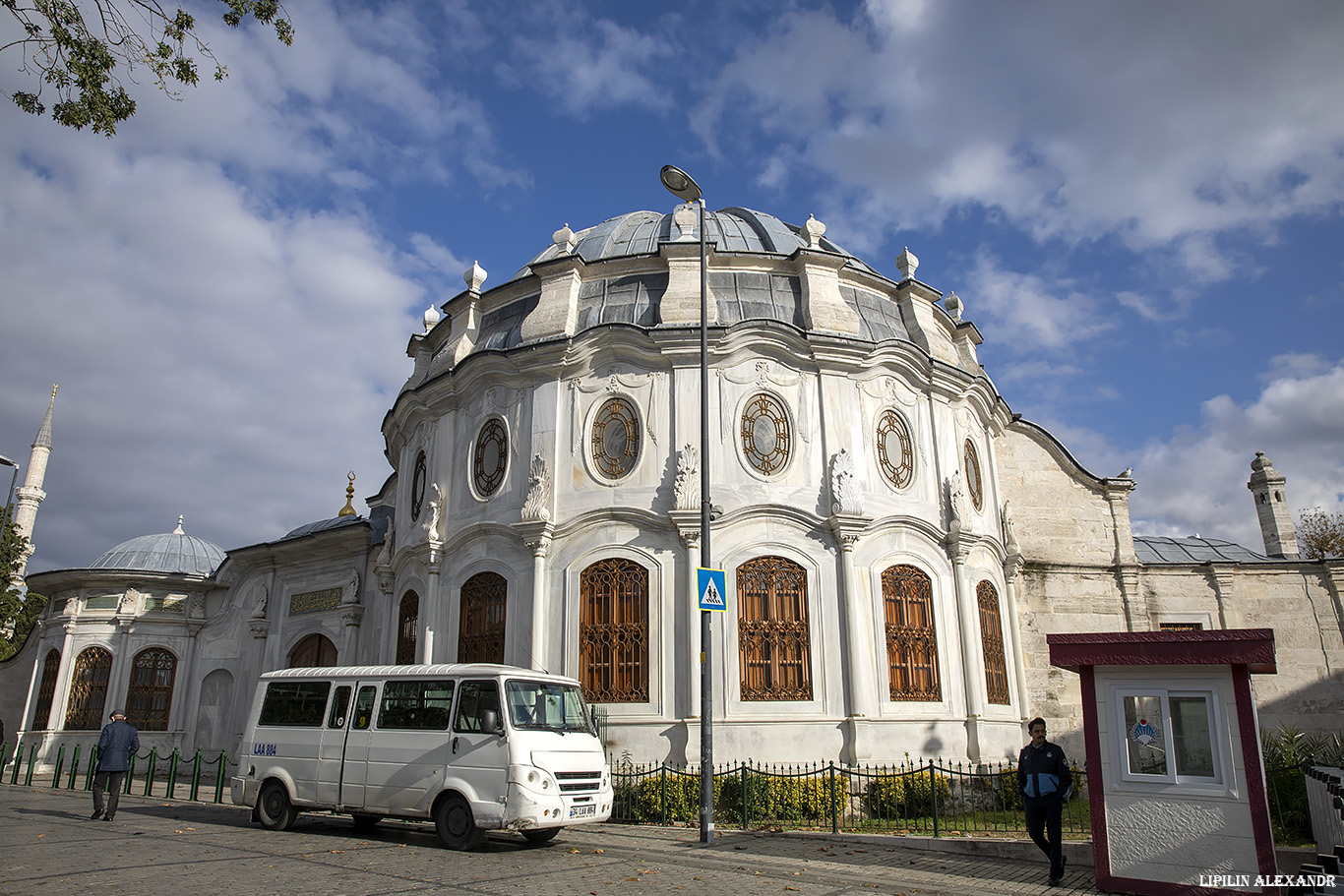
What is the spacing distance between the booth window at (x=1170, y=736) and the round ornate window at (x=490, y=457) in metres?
13.4

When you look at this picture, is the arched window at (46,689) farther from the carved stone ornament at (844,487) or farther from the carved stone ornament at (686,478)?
the carved stone ornament at (844,487)

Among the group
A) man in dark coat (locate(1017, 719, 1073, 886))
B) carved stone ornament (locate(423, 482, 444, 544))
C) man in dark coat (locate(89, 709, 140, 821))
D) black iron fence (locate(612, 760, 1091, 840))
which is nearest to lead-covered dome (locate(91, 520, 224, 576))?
carved stone ornament (locate(423, 482, 444, 544))

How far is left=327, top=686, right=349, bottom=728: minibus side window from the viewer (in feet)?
44.1

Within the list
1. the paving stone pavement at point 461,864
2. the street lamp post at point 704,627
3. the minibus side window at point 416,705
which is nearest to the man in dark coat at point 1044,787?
the paving stone pavement at point 461,864

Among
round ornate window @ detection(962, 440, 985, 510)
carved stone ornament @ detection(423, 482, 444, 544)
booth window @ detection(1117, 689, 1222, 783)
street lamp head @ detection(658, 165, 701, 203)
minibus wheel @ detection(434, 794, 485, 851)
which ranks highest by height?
street lamp head @ detection(658, 165, 701, 203)

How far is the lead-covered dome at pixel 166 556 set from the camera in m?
30.9

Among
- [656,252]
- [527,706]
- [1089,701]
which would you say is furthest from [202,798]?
[1089,701]

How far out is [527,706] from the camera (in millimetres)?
12281

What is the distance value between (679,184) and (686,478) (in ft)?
20.3

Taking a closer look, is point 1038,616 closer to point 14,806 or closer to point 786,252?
point 786,252

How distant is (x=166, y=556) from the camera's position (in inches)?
1253

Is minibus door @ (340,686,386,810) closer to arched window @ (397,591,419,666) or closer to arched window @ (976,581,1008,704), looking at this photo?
arched window @ (397,591,419,666)

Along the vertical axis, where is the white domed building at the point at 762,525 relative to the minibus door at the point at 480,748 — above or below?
above

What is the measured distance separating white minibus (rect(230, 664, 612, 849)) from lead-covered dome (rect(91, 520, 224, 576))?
62.1ft
